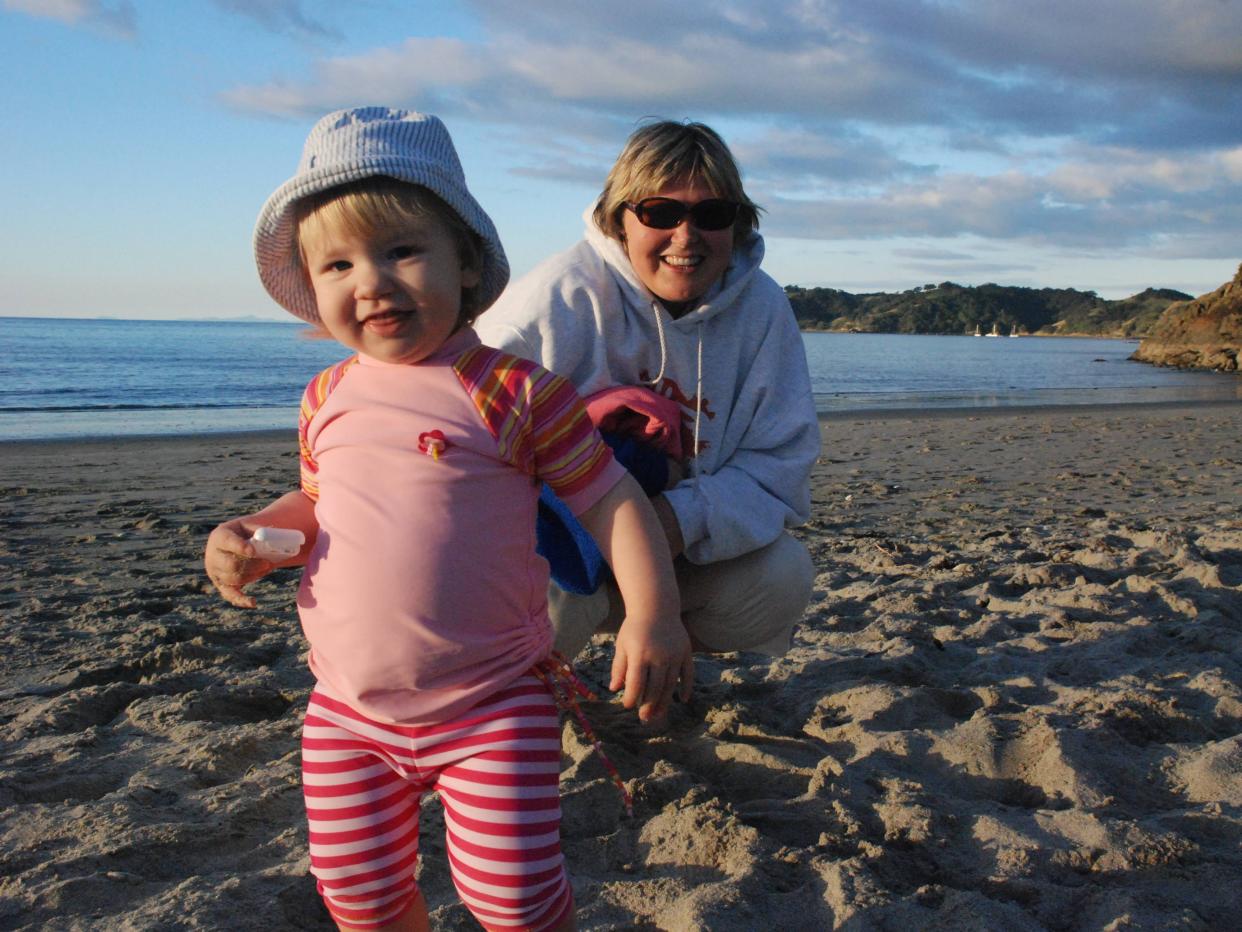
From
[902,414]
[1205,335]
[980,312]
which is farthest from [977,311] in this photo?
[902,414]

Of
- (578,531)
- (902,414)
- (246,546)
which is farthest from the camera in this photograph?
(902,414)

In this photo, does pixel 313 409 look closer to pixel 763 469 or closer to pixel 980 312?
pixel 763 469

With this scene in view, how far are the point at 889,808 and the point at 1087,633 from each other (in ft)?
5.78

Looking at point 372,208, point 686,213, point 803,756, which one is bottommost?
point 803,756

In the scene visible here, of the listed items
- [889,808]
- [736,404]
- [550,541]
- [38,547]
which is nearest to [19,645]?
[38,547]

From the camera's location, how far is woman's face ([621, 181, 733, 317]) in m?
2.87

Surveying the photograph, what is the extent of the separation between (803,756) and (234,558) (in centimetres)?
169

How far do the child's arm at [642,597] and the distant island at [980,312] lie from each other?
85583mm

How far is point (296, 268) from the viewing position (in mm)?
2150

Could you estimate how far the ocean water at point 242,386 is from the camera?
46.7 ft

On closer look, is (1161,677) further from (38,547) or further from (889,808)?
(38,547)

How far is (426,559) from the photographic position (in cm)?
181

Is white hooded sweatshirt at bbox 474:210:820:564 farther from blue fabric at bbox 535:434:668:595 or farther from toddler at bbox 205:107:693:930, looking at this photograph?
toddler at bbox 205:107:693:930

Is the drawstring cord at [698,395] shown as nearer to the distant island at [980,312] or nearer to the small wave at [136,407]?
the small wave at [136,407]
